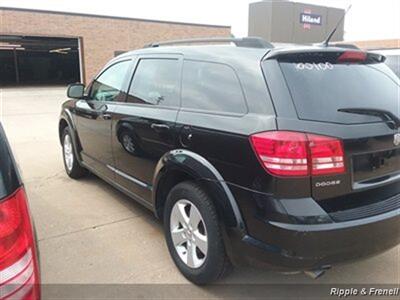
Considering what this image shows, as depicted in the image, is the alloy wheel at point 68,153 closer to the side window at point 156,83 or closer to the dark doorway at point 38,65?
the side window at point 156,83

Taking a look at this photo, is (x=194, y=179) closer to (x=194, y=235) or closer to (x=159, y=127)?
(x=194, y=235)

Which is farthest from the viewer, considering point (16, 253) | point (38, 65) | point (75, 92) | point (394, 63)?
point (38, 65)

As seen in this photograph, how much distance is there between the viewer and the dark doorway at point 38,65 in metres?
32.8

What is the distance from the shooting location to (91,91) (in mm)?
5066

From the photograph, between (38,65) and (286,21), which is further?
(38,65)

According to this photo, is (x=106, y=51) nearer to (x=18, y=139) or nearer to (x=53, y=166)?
(x=18, y=139)

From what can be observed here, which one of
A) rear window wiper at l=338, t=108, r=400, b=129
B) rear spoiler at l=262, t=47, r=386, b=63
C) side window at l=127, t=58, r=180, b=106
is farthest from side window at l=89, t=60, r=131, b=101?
rear window wiper at l=338, t=108, r=400, b=129

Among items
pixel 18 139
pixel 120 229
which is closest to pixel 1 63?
pixel 18 139

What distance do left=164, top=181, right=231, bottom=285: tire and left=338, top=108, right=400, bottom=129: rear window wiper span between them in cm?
111

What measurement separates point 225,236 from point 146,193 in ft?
4.04

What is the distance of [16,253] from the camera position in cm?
161

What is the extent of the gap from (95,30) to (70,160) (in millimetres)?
21820

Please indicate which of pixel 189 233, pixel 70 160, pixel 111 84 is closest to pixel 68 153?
pixel 70 160

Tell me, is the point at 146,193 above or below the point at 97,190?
above
